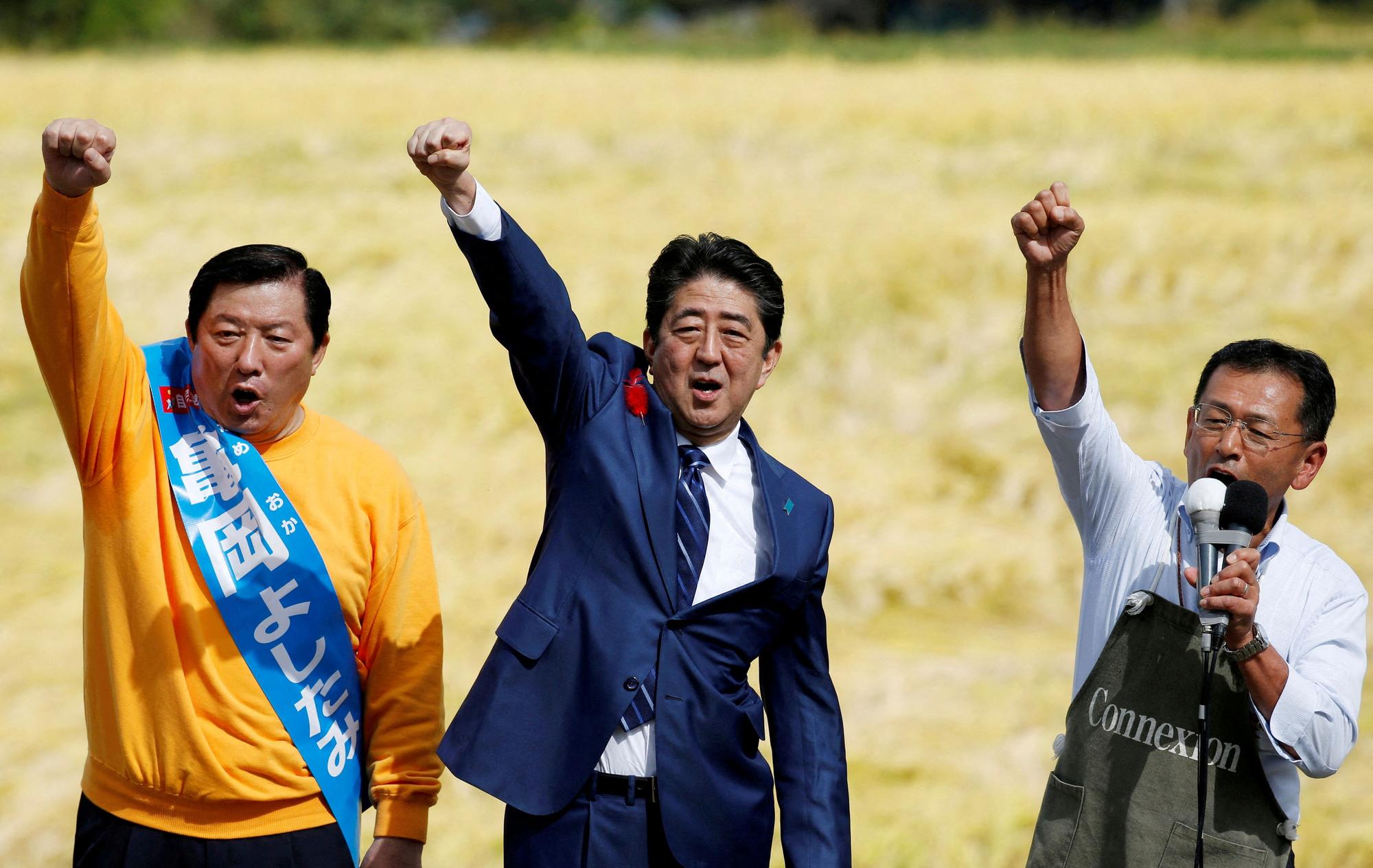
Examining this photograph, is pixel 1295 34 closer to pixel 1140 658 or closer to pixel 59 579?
pixel 59 579

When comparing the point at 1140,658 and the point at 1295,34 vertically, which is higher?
the point at 1295,34

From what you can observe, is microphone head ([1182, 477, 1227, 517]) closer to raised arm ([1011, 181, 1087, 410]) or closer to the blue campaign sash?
raised arm ([1011, 181, 1087, 410])

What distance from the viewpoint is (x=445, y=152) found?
272 centimetres

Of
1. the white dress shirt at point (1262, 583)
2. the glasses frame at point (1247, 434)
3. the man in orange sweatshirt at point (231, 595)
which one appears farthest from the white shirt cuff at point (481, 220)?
the glasses frame at point (1247, 434)

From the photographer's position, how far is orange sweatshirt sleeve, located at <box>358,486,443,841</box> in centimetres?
323

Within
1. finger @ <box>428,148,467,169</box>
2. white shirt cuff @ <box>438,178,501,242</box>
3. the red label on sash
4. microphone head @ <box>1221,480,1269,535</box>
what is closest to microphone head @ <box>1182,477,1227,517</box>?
microphone head @ <box>1221,480,1269,535</box>

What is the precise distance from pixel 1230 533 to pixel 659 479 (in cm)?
111

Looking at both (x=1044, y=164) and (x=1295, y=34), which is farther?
(x=1295, y=34)

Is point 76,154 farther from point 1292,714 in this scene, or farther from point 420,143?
point 1292,714

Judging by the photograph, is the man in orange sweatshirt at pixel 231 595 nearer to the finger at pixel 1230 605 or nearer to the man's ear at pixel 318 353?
the man's ear at pixel 318 353

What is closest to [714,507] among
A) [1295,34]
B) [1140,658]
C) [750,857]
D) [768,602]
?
[768,602]

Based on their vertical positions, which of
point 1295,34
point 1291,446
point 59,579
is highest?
point 1295,34

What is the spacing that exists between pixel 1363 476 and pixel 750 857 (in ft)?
28.9

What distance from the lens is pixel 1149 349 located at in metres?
12.0
